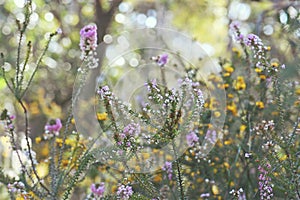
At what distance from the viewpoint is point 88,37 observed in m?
1.87

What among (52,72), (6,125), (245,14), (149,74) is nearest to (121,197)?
(6,125)

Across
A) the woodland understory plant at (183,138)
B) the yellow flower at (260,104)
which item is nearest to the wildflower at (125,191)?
the woodland understory plant at (183,138)

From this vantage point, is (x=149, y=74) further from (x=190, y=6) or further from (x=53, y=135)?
(x=190, y=6)

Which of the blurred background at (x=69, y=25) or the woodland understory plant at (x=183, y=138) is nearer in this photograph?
the woodland understory plant at (x=183, y=138)

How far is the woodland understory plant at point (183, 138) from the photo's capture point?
170cm

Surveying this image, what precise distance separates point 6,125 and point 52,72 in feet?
9.74

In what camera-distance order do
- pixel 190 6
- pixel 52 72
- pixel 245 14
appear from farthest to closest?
1. pixel 190 6
2. pixel 245 14
3. pixel 52 72

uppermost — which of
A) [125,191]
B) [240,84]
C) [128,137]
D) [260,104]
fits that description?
[240,84]

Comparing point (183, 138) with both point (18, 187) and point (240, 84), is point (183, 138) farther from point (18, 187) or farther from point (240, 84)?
point (18, 187)

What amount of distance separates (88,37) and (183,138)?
0.65 m

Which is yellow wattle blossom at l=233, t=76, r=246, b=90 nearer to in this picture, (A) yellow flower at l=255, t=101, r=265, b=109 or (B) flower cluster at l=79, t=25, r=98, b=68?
(A) yellow flower at l=255, t=101, r=265, b=109

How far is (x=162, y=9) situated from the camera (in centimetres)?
566

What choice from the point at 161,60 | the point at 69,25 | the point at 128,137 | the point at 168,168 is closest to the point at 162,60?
the point at 161,60

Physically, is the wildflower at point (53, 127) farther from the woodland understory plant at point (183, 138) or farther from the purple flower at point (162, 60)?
the purple flower at point (162, 60)
